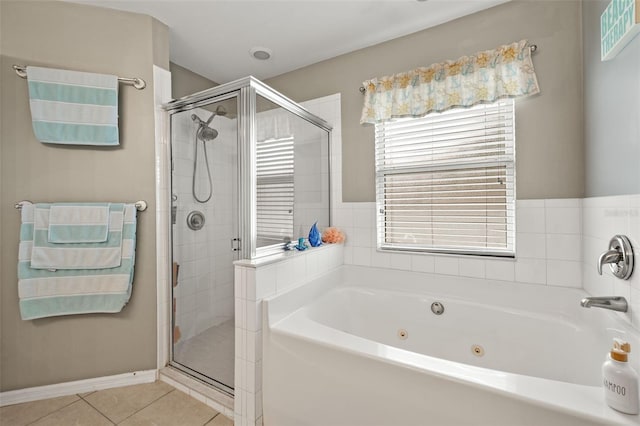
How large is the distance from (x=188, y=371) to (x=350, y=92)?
8.06 feet

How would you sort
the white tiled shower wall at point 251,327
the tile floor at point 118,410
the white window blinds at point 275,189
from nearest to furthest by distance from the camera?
the white tiled shower wall at point 251,327
the tile floor at point 118,410
the white window blinds at point 275,189

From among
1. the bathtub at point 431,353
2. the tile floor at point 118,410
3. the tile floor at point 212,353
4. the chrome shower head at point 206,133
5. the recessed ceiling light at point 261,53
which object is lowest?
the tile floor at point 118,410

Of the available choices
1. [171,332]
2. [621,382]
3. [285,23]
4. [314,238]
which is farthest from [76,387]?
[285,23]

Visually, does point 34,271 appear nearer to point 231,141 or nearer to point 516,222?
point 231,141

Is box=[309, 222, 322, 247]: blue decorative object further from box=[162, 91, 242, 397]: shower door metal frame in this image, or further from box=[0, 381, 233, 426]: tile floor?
box=[0, 381, 233, 426]: tile floor

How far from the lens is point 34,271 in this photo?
1752 millimetres

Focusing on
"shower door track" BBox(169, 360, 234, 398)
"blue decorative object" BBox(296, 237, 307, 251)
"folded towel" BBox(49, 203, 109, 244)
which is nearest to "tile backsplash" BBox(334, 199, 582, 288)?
"blue decorative object" BBox(296, 237, 307, 251)

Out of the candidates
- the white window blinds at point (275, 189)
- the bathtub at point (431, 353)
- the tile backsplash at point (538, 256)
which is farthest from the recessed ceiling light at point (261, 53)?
the tile backsplash at point (538, 256)

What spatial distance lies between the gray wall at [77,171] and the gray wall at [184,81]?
475 millimetres

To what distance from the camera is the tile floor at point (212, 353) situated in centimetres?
179

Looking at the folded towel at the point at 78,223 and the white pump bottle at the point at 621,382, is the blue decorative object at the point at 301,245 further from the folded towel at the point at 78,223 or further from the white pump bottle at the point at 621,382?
the white pump bottle at the point at 621,382

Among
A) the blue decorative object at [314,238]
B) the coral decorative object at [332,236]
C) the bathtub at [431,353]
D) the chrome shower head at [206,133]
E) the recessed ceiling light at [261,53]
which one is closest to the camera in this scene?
the bathtub at [431,353]

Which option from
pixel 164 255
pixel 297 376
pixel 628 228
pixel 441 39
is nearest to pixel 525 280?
pixel 628 228

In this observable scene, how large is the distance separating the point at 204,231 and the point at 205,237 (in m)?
0.04
